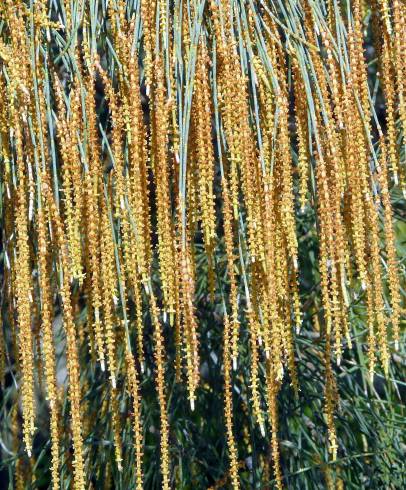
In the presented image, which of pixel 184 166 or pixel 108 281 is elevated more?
pixel 184 166

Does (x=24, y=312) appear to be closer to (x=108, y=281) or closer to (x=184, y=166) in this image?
(x=108, y=281)

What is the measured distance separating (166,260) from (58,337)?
47.3 inches

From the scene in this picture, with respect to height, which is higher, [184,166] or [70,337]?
[184,166]

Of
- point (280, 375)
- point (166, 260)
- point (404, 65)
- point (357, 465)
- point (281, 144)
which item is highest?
point (404, 65)

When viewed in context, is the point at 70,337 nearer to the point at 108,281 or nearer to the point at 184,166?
the point at 108,281

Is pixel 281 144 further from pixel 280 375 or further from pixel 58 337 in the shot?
pixel 58 337

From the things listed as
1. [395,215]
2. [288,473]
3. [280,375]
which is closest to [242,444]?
[288,473]

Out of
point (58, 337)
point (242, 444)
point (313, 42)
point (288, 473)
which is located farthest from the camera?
point (58, 337)

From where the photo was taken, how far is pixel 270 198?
43.6 inches

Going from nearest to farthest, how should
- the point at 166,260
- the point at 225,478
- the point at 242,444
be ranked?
the point at 166,260 → the point at 225,478 → the point at 242,444

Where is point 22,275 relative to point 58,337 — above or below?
above

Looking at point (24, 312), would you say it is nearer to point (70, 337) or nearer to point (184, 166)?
point (70, 337)

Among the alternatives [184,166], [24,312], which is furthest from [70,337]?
[184,166]

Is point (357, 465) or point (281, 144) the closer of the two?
point (281, 144)
